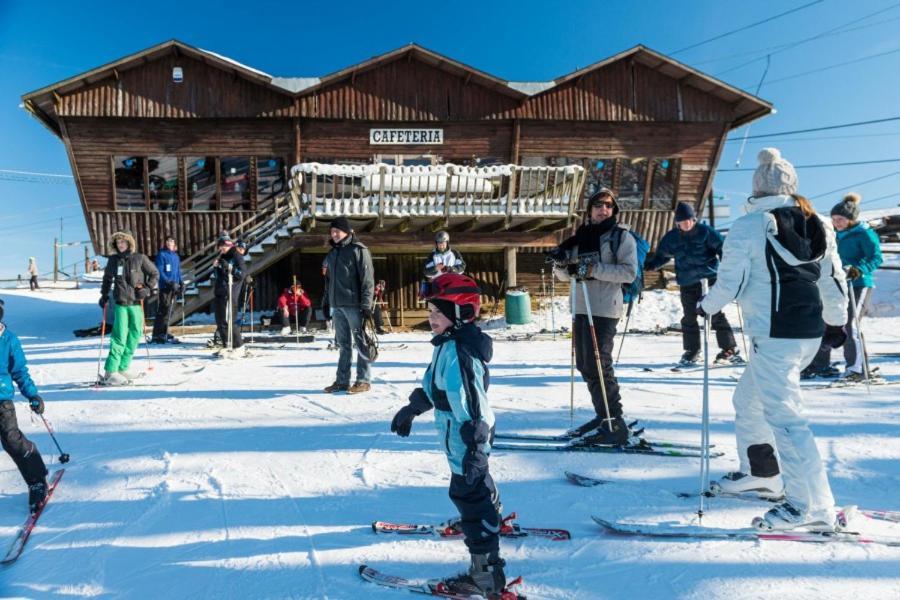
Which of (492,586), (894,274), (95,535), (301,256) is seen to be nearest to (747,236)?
(492,586)

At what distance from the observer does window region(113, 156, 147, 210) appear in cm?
1491

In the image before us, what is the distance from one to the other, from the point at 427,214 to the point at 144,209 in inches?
325

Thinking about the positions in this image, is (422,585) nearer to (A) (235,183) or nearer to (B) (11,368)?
(B) (11,368)

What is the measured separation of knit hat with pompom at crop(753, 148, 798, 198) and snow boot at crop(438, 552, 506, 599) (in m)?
2.19

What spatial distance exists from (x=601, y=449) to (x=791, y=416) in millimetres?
1508

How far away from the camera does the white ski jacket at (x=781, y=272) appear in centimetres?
277

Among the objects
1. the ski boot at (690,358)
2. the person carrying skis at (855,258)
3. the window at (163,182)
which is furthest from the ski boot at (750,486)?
the window at (163,182)

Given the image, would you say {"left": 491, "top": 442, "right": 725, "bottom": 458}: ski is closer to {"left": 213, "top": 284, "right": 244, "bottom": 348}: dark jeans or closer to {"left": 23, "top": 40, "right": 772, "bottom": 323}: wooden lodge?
{"left": 213, "top": 284, "right": 244, "bottom": 348}: dark jeans

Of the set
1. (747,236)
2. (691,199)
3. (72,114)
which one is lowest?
(747,236)

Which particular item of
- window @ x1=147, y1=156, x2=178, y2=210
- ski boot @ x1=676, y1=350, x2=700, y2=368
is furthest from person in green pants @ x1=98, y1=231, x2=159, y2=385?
window @ x1=147, y1=156, x2=178, y2=210

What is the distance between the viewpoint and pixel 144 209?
1515 cm

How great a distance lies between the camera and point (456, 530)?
2779 mm

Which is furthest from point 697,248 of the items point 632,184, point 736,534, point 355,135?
point 355,135

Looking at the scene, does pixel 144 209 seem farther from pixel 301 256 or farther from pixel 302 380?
pixel 302 380
